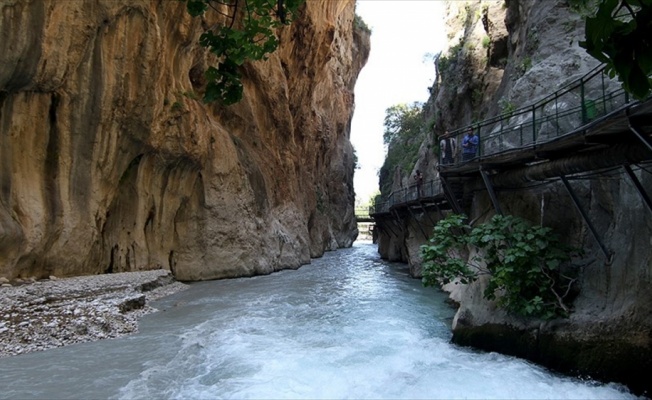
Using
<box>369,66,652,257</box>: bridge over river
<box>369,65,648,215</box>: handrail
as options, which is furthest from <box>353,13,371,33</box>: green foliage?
<box>369,65,648,215</box>: handrail

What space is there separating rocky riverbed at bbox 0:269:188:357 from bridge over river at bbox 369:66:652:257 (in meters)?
8.41

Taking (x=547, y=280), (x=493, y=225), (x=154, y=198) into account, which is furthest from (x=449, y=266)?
(x=154, y=198)

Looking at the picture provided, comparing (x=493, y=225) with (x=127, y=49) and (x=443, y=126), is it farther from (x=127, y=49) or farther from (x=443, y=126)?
(x=443, y=126)

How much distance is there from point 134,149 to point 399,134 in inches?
1510

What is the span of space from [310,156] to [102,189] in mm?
22247

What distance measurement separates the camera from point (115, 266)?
15664mm

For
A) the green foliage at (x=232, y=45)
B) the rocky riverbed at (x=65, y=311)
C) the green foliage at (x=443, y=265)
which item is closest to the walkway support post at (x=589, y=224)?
the green foliage at (x=443, y=265)

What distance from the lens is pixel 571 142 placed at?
6457 mm

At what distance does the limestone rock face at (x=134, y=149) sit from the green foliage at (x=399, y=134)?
19.9 metres

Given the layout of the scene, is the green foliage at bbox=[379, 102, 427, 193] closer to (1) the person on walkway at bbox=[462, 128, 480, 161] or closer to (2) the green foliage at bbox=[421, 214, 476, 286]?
(1) the person on walkway at bbox=[462, 128, 480, 161]

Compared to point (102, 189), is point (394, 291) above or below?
below

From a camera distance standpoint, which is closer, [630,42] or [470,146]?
[630,42]

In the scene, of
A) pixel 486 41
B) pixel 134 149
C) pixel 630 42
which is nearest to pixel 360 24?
pixel 486 41

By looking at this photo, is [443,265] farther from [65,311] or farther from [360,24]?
[360,24]
